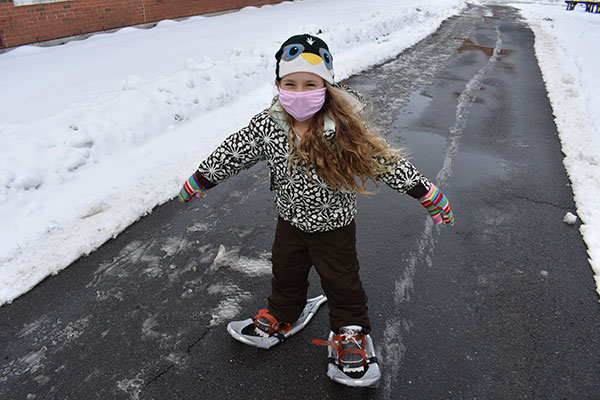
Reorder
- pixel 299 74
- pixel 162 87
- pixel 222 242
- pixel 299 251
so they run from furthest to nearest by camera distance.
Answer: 1. pixel 162 87
2. pixel 222 242
3. pixel 299 251
4. pixel 299 74

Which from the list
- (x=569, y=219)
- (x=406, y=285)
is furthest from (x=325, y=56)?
(x=569, y=219)

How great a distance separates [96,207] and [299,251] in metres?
2.50

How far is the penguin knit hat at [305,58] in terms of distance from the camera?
72.8 inches

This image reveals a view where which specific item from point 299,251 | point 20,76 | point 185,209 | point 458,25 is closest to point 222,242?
point 185,209

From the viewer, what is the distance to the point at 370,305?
2.82m

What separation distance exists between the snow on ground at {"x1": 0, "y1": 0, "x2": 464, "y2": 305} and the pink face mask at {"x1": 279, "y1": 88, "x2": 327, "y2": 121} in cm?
233

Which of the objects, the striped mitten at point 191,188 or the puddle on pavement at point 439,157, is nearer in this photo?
the striped mitten at point 191,188

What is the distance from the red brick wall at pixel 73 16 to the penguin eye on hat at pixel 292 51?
828 centimetres

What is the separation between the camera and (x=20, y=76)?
661 cm

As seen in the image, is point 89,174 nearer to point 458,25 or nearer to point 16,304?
point 16,304

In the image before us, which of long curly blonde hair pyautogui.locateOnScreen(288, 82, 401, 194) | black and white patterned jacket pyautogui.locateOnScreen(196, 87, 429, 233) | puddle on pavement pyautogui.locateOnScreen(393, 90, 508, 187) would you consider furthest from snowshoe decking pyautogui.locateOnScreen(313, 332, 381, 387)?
puddle on pavement pyautogui.locateOnScreen(393, 90, 508, 187)

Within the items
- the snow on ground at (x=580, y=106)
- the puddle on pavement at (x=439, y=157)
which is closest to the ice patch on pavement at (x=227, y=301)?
the snow on ground at (x=580, y=106)

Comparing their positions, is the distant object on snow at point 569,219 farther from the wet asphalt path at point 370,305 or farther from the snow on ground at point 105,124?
the snow on ground at point 105,124

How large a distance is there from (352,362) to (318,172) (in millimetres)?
1086
